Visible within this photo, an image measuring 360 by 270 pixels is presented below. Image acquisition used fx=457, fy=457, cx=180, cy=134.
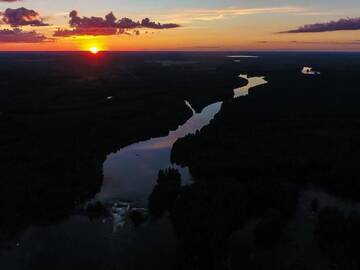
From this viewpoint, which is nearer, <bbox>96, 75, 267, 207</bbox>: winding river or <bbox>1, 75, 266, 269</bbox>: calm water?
<bbox>1, 75, 266, 269</bbox>: calm water

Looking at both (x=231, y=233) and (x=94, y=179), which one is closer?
(x=231, y=233)

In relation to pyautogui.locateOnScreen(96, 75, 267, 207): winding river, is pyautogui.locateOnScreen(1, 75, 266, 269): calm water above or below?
above

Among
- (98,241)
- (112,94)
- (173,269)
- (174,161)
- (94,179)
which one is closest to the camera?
(173,269)

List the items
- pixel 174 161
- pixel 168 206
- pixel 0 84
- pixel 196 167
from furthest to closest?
1. pixel 0 84
2. pixel 174 161
3. pixel 196 167
4. pixel 168 206

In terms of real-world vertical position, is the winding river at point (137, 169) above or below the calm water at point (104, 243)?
below

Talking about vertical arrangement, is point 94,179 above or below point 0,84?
above

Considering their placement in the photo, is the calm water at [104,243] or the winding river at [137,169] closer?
the calm water at [104,243]

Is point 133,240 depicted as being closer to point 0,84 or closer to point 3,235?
point 3,235

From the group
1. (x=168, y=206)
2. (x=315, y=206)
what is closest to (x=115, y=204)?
(x=168, y=206)

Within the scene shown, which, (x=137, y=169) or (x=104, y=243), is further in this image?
(x=137, y=169)

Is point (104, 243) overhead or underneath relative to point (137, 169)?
overhead
